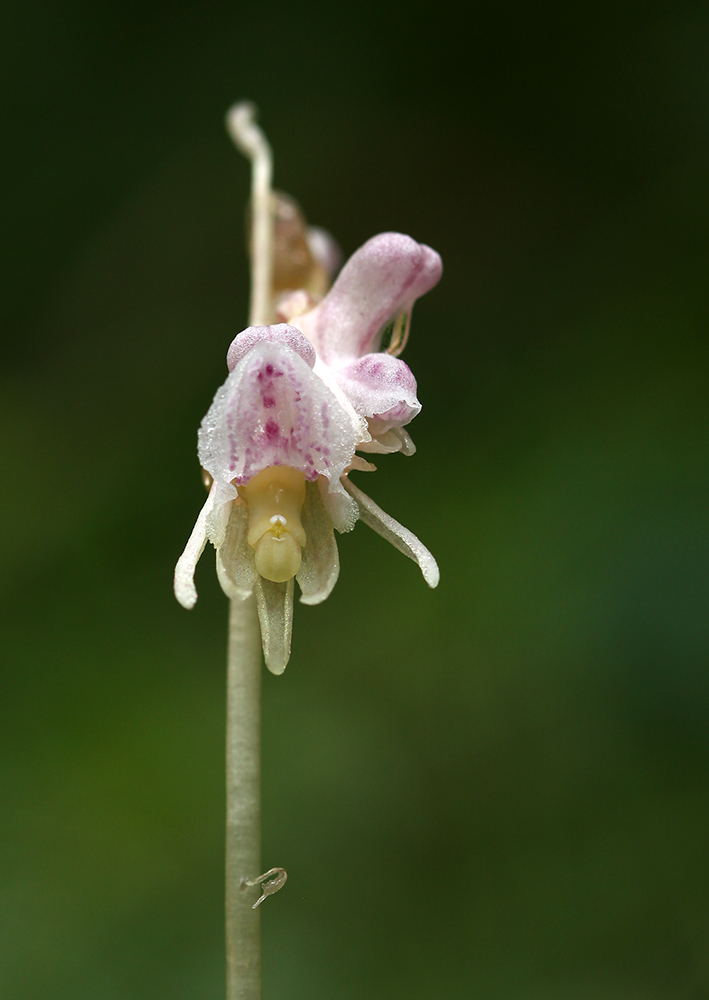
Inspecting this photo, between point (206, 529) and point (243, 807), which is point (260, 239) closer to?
point (206, 529)

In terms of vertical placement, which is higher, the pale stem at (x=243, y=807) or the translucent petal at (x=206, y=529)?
the translucent petal at (x=206, y=529)

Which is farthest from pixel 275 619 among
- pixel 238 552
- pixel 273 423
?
pixel 273 423

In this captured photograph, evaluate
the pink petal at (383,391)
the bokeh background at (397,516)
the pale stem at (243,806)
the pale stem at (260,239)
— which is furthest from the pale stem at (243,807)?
the bokeh background at (397,516)

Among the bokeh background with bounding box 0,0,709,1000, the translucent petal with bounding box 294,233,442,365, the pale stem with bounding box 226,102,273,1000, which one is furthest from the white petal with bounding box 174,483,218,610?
the bokeh background with bounding box 0,0,709,1000

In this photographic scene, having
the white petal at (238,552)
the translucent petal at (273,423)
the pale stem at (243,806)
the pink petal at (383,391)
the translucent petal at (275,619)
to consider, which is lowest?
the pale stem at (243,806)

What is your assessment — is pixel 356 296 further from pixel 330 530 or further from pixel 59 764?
pixel 59 764

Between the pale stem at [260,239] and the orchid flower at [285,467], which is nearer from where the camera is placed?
the orchid flower at [285,467]

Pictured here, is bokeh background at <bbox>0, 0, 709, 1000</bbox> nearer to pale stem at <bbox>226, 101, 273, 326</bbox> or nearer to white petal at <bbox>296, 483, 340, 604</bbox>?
white petal at <bbox>296, 483, 340, 604</bbox>

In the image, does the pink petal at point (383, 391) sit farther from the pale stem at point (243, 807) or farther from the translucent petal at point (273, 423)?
the pale stem at point (243, 807)
